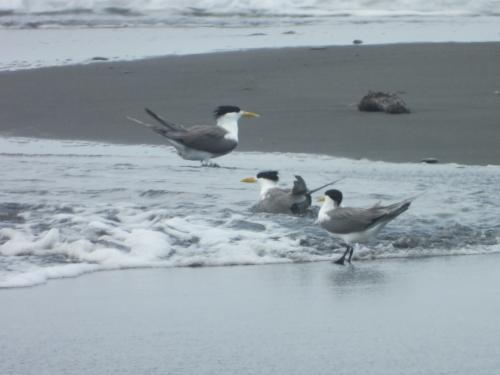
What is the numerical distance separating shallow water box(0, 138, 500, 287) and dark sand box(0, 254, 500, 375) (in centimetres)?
30

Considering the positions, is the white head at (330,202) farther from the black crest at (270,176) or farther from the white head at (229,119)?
the white head at (229,119)

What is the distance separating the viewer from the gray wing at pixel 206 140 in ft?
36.8

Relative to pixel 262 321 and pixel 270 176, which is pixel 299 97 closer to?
pixel 270 176

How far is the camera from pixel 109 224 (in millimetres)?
8031

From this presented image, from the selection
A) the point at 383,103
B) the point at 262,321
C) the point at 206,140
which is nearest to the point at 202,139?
the point at 206,140

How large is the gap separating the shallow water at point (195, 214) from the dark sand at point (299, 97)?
855 mm

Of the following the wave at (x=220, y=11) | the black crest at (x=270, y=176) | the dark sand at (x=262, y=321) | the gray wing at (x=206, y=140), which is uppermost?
the wave at (x=220, y=11)

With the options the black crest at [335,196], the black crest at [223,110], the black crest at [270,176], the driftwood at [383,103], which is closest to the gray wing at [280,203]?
the black crest at [270,176]

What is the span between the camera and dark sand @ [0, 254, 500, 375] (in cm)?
529

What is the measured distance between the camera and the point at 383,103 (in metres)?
12.7

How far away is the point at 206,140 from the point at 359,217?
12.5 ft

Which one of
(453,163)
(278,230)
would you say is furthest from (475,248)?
(453,163)

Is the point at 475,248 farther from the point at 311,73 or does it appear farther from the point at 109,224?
the point at 311,73

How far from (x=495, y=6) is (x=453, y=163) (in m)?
12.4
